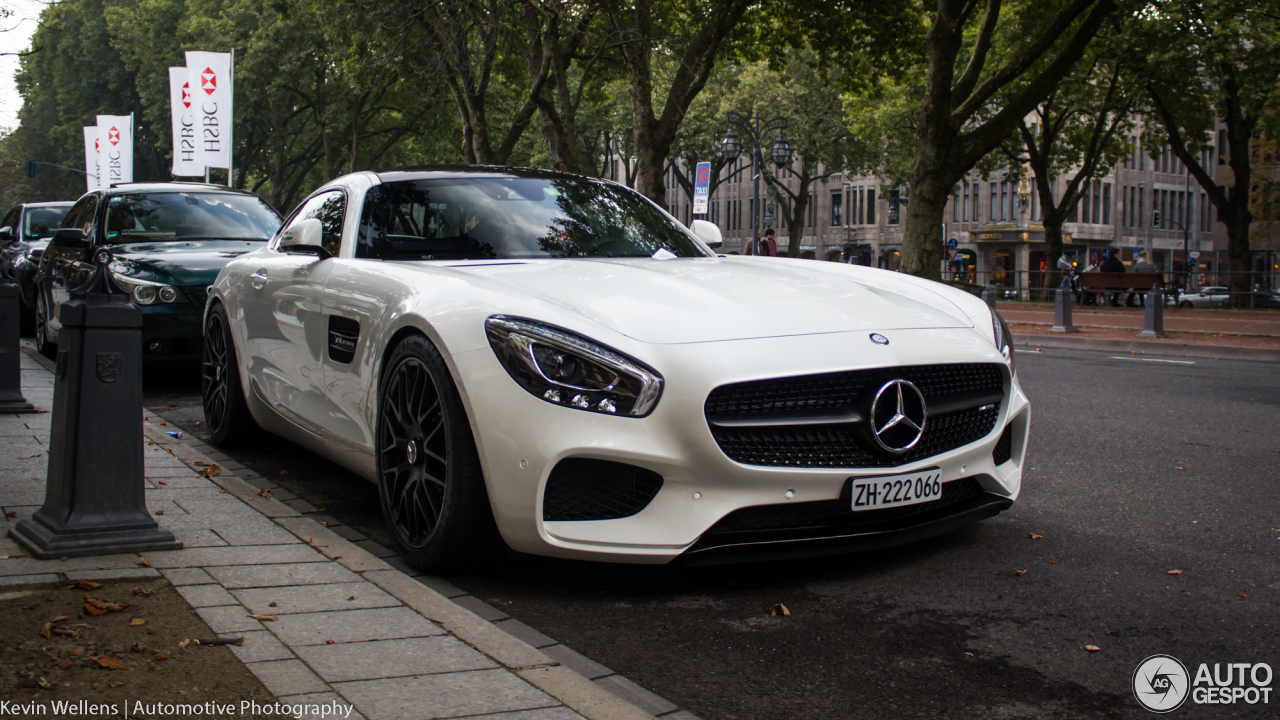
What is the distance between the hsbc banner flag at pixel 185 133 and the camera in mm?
23703

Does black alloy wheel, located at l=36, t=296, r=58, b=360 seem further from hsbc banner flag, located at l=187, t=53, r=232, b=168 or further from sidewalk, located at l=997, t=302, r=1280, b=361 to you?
sidewalk, located at l=997, t=302, r=1280, b=361

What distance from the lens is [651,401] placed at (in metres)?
3.46

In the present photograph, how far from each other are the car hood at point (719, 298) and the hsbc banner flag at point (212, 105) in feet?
68.7

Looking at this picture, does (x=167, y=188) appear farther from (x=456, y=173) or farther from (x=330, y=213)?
(x=456, y=173)

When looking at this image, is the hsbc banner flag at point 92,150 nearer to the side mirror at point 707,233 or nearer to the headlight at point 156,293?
the headlight at point 156,293

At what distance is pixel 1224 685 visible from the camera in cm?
293

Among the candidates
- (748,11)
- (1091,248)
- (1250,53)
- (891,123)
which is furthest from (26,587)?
(1091,248)

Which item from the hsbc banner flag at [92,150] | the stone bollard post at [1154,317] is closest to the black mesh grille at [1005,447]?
the stone bollard post at [1154,317]

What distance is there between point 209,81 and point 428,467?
2189cm

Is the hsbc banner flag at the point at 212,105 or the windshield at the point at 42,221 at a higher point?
the hsbc banner flag at the point at 212,105

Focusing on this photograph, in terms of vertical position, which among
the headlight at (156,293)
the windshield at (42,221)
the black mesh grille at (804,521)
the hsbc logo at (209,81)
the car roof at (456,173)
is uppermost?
the hsbc logo at (209,81)

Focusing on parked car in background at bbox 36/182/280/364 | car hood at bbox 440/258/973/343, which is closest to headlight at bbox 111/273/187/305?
parked car in background at bbox 36/182/280/364

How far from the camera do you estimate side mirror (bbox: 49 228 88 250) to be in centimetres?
899

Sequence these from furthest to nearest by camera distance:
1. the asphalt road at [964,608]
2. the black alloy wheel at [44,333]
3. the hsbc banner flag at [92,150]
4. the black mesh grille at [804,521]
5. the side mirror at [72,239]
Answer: the hsbc banner flag at [92,150]
the black alloy wheel at [44,333]
the side mirror at [72,239]
the black mesh grille at [804,521]
the asphalt road at [964,608]
